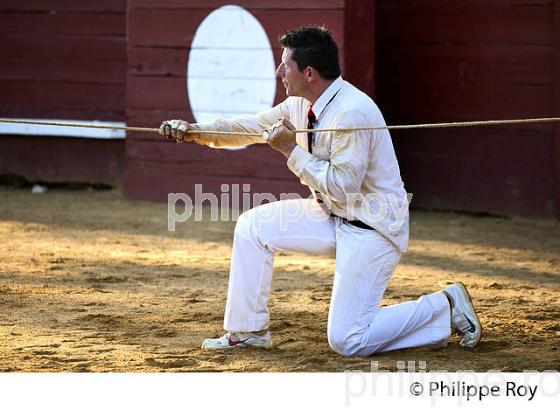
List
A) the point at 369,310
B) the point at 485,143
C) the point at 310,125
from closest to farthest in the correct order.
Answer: the point at 369,310
the point at 310,125
the point at 485,143

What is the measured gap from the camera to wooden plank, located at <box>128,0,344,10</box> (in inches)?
293

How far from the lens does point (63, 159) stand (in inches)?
351

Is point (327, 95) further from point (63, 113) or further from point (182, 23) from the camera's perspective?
point (63, 113)

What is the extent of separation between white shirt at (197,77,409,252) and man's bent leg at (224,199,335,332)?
0.49 feet

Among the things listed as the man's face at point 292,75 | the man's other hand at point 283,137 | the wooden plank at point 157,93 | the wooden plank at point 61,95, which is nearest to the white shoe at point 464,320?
the man's other hand at point 283,137

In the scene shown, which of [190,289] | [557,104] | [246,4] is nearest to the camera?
[190,289]

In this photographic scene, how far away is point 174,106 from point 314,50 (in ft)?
13.4

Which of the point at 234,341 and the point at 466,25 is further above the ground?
the point at 466,25

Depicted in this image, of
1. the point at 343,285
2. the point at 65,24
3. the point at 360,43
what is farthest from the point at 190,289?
the point at 65,24

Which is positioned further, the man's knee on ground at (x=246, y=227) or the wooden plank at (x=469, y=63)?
the wooden plank at (x=469, y=63)

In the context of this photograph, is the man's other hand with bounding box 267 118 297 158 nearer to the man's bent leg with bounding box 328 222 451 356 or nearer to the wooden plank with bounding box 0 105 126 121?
the man's bent leg with bounding box 328 222 451 356

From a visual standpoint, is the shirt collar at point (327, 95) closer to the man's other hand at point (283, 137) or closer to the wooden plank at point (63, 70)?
the man's other hand at point (283, 137)

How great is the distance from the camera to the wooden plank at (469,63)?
7477 millimetres
